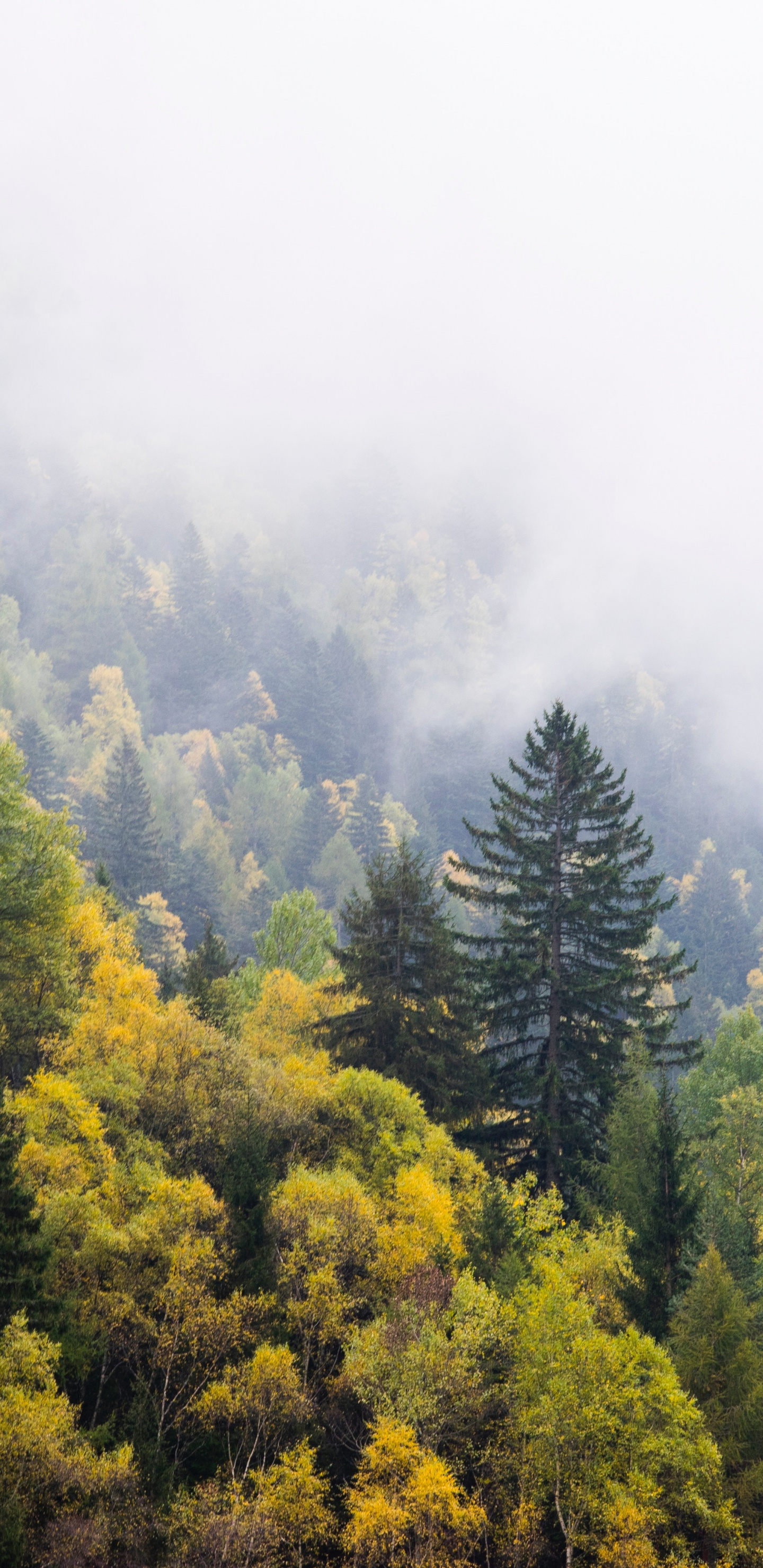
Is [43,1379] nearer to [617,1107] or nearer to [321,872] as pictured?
[617,1107]

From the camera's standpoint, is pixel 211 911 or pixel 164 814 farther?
pixel 164 814

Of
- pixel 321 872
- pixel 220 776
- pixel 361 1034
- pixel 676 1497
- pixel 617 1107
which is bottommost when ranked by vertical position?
pixel 676 1497

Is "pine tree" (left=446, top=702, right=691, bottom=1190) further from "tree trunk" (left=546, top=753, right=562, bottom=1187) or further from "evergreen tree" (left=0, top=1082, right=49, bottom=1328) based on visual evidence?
"evergreen tree" (left=0, top=1082, right=49, bottom=1328)

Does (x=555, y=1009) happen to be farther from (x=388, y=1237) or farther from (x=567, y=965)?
(x=388, y=1237)

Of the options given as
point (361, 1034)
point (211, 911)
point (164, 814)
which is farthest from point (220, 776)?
point (361, 1034)

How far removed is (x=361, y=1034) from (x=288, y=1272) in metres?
12.8

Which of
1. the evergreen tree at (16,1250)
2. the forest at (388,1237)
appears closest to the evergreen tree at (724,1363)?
the forest at (388,1237)

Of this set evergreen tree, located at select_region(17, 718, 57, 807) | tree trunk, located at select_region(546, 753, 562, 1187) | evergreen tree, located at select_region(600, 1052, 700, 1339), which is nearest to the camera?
evergreen tree, located at select_region(600, 1052, 700, 1339)

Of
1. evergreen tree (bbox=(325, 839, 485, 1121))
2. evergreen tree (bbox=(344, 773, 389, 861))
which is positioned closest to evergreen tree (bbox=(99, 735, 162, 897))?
evergreen tree (bbox=(344, 773, 389, 861))

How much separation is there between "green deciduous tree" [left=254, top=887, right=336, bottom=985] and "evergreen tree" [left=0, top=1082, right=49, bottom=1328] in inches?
1494

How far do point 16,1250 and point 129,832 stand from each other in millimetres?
84686

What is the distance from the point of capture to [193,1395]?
1037 inches

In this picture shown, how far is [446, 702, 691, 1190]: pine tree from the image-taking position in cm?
3584

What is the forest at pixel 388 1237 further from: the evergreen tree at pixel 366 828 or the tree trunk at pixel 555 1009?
the evergreen tree at pixel 366 828
